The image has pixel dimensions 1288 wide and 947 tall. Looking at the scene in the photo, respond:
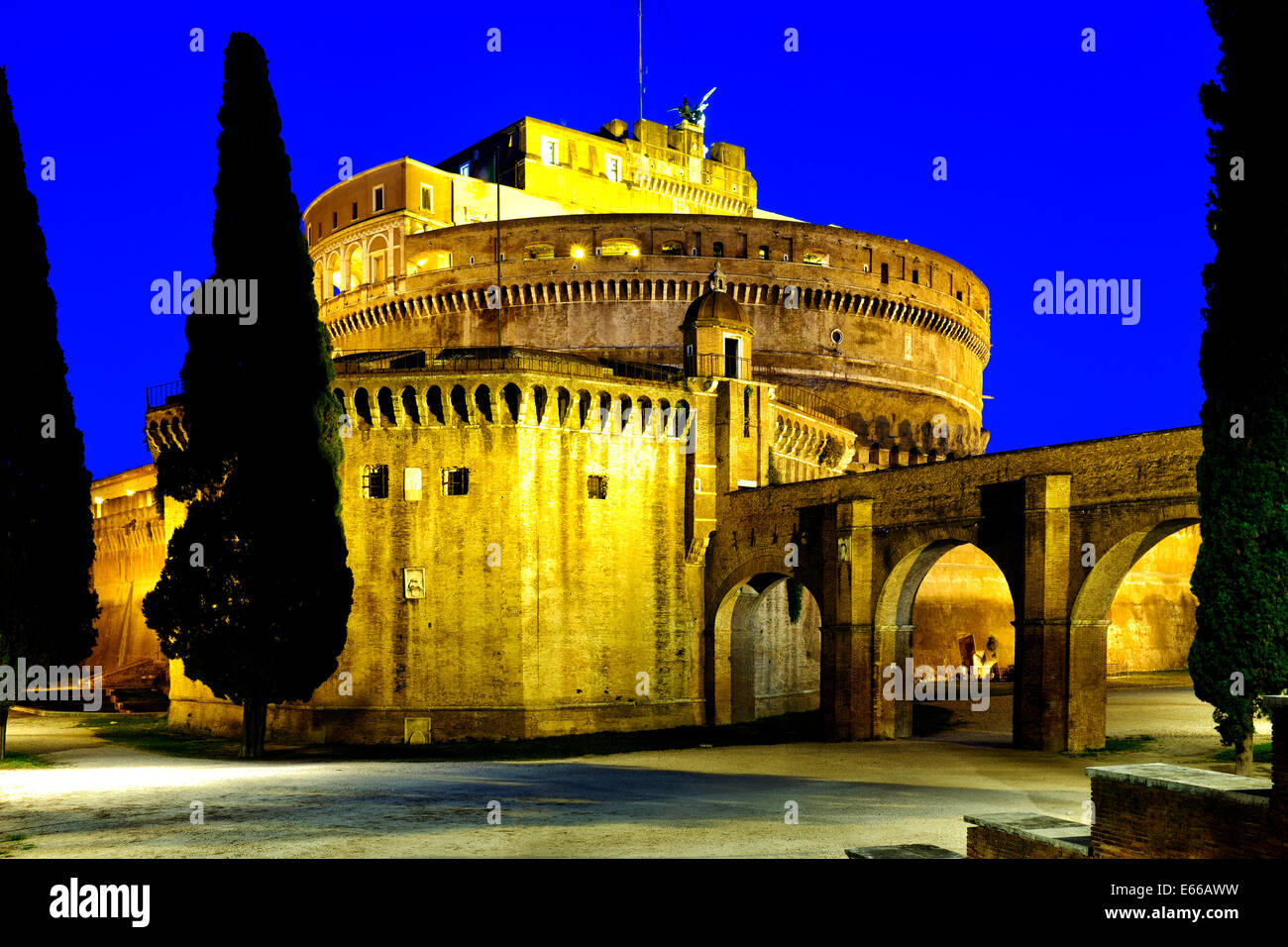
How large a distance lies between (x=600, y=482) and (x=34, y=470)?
41.8 feet

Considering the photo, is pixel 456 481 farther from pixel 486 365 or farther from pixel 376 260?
pixel 376 260

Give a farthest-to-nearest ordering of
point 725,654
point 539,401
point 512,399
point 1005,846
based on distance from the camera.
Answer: point 725,654 → point 539,401 → point 512,399 → point 1005,846

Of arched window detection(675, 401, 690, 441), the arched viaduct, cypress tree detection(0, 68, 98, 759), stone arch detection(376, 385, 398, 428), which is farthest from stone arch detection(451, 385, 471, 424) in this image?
cypress tree detection(0, 68, 98, 759)

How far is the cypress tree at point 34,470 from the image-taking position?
74.7 feet

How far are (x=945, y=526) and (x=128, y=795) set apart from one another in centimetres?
1646

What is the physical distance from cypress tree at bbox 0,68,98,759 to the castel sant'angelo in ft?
14.0

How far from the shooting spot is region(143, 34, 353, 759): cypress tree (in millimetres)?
23875

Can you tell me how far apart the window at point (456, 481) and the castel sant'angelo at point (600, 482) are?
4 centimetres

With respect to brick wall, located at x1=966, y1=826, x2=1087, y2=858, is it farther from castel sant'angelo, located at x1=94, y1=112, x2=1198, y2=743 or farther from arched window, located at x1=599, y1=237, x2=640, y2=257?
arched window, located at x1=599, y1=237, x2=640, y2=257

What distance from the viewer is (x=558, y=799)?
15.7m

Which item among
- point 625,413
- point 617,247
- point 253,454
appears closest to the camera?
point 253,454

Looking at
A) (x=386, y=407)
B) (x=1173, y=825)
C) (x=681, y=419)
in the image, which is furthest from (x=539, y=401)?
(x=1173, y=825)
